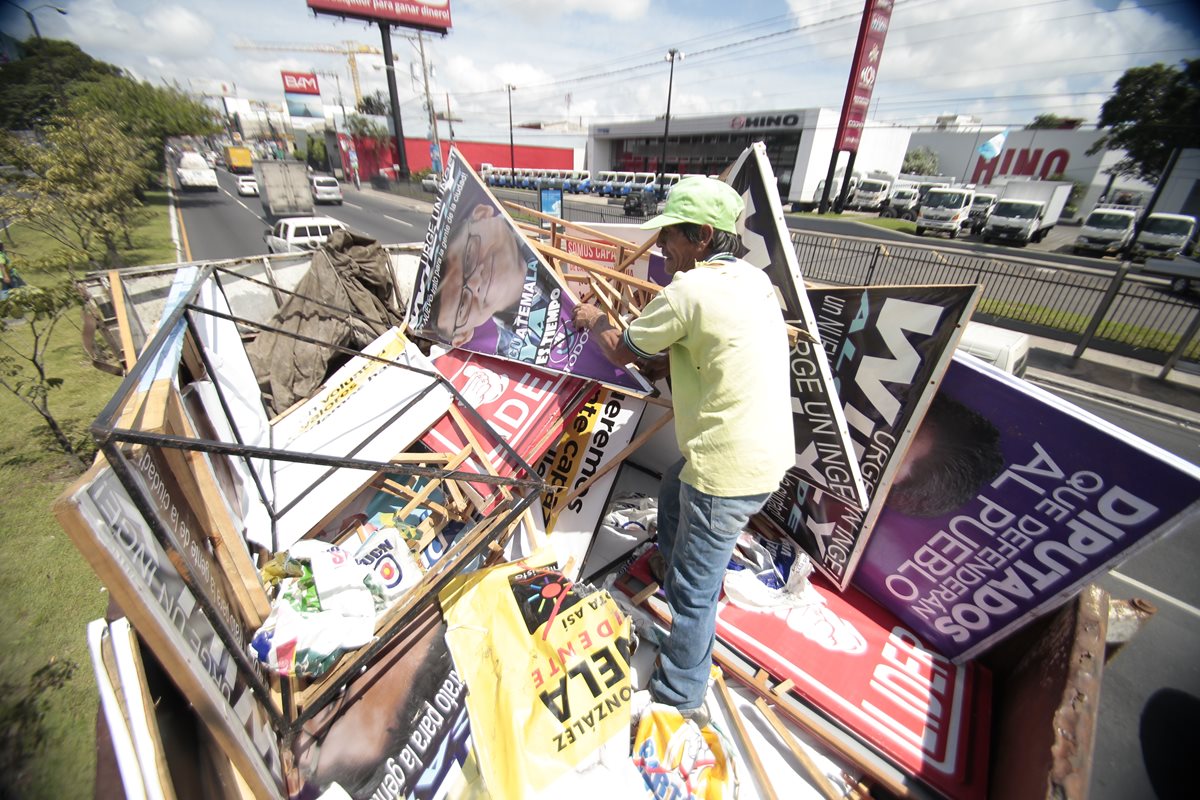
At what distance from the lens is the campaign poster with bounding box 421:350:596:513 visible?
120 inches

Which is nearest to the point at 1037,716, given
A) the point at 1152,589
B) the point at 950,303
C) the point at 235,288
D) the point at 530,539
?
the point at 950,303

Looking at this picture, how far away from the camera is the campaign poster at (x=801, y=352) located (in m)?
2.47

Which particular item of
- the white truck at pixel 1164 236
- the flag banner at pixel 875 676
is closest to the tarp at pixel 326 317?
the flag banner at pixel 875 676

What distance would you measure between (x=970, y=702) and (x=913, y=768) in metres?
0.54

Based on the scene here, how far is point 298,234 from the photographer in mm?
13375

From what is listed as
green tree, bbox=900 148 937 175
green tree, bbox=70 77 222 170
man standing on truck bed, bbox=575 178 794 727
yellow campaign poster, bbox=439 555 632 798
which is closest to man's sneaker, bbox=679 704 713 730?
man standing on truck bed, bbox=575 178 794 727

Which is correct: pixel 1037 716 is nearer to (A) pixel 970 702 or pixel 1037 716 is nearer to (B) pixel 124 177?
(A) pixel 970 702

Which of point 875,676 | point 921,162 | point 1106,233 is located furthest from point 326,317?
point 921,162

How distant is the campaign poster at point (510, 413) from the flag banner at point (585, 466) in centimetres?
13

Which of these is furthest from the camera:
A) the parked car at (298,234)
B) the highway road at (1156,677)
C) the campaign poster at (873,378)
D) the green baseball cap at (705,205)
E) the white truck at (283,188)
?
the white truck at (283,188)

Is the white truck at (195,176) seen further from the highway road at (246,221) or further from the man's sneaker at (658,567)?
the man's sneaker at (658,567)

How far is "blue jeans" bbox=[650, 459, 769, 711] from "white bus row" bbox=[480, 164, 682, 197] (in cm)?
3383

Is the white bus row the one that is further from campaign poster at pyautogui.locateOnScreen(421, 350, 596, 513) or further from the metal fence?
campaign poster at pyautogui.locateOnScreen(421, 350, 596, 513)

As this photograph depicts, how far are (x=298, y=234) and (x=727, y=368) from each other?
15420 mm
